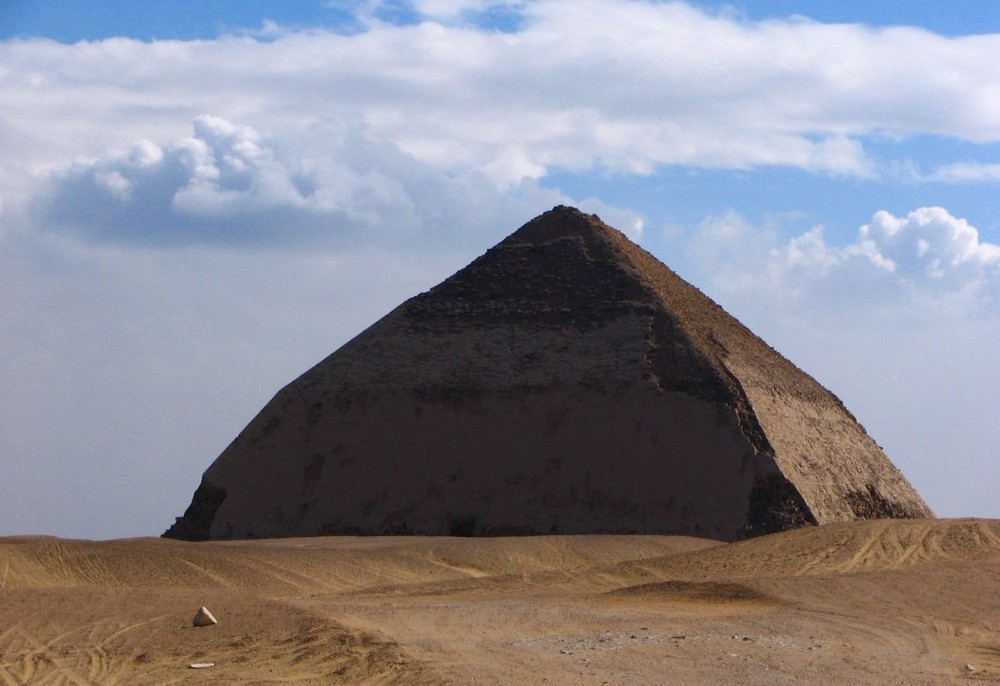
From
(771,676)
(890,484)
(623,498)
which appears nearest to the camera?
(771,676)

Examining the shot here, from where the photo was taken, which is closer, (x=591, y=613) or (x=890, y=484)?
(x=591, y=613)

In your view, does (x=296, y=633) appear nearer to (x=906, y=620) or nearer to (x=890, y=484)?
(x=906, y=620)

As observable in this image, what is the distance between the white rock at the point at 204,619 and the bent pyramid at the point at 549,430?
1891 centimetres

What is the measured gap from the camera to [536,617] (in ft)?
54.5

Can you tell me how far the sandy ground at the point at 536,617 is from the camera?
502 inches

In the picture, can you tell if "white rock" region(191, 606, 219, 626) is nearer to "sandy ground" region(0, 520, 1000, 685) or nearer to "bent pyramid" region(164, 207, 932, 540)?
"sandy ground" region(0, 520, 1000, 685)

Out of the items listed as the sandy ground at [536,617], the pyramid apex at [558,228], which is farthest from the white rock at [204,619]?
the pyramid apex at [558,228]

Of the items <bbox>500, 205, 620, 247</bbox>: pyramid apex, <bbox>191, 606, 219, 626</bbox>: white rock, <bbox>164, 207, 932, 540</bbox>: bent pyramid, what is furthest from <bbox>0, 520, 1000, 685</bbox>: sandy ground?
<bbox>500, 205, 620, 247</bbox>: pyramid apex

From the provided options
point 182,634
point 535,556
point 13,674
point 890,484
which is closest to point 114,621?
point 182,634

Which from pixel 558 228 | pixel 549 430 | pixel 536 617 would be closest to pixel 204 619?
pixel 536 617

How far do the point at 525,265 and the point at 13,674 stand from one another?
28552mm

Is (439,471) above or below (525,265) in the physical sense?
below

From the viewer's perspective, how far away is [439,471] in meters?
34.9

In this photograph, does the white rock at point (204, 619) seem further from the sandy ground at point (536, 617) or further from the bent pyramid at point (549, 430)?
the bent pyramid at point (549, 430)
